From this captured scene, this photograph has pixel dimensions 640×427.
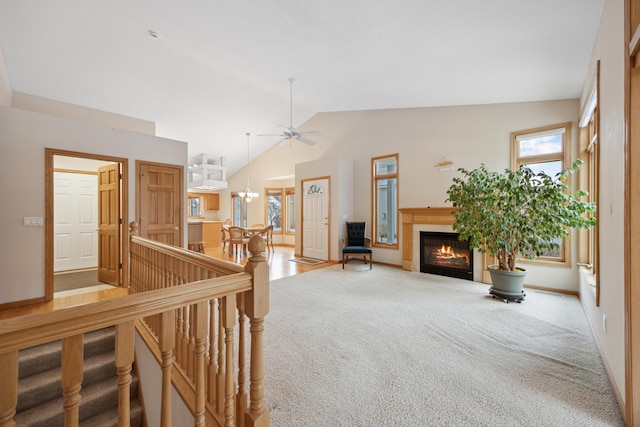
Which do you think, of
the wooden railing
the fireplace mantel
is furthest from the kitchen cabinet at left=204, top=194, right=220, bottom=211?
the wooden railing

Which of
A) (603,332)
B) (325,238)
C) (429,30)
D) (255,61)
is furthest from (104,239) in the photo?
(603,332)

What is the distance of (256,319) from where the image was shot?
4.15 ft

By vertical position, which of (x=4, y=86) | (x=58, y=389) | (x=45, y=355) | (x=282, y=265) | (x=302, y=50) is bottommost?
(x=58, y=389)

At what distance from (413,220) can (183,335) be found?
466 centimetres

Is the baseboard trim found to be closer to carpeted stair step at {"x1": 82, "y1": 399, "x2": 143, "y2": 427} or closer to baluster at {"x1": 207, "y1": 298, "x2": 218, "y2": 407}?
carpeted stair step at {"x1": 82, "y1": 399, "x2": 143, "y2": 427}

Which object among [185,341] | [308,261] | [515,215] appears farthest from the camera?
[308,261]

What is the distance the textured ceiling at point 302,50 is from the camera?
252cm

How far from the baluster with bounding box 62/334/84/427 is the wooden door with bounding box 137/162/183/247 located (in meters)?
4.21

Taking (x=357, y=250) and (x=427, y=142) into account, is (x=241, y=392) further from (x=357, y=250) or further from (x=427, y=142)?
(x=427, y=142)

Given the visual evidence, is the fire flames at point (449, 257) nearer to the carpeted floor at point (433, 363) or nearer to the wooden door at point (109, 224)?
the carpeted floor at point (433, 363)

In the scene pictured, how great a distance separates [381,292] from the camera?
4.18 meters

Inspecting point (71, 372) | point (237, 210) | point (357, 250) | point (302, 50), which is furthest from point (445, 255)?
point (237, 210)

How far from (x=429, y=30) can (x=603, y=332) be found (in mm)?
3067

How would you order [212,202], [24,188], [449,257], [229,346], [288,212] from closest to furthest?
[229,346], [24,188], [449,257], [288,212], [212,202]
